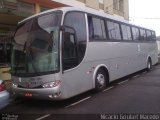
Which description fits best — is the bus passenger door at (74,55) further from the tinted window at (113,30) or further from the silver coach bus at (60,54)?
the tinted window at (113,30)

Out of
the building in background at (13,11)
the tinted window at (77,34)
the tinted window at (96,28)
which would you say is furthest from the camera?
the building in background at (13,11)

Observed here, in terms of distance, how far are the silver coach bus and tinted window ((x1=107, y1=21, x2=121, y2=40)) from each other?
42cm

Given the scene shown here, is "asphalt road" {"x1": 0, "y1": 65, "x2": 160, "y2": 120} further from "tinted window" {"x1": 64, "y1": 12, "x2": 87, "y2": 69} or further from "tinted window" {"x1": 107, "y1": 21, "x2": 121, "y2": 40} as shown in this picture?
"tinted window" {"x1": 107, "y1": 21, "x2": 121, "y2": 40}

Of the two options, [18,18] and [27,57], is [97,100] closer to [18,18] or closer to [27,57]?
[27,57]

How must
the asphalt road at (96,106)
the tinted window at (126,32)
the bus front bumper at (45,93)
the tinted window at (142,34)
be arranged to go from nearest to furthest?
1. the asphalt road at (96,106)
2. the bus front bumper at (45,93)
3. the tinted window at (126,32)
4. the tinted window at (142,34)

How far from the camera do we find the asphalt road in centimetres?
743

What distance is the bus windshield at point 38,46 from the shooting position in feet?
27.1

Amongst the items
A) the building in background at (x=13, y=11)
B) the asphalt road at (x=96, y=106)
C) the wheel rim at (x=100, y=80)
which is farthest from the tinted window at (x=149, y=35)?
the wheel rim at (x=100, y=80)

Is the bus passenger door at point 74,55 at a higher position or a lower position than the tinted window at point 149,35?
lower

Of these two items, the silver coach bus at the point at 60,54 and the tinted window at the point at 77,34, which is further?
the tinted window at the point at 77,34

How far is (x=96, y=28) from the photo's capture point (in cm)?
1064

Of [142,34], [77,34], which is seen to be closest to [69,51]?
[77,34]

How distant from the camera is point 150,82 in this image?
12539mm

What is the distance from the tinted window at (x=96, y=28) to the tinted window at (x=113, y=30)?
0.60 metres
